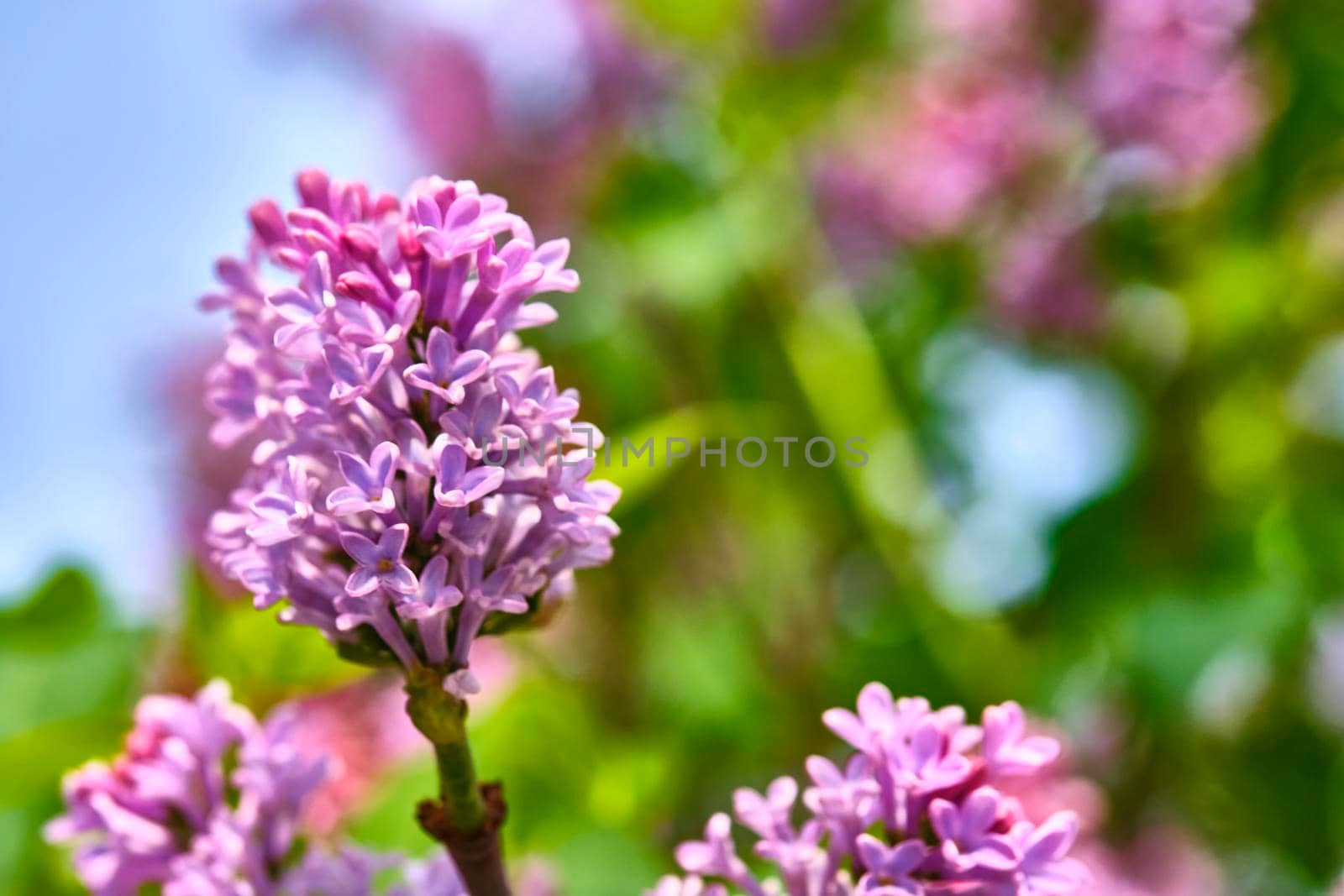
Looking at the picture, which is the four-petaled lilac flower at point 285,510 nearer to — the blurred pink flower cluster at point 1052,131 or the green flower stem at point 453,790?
the green flower stem at point 453,790

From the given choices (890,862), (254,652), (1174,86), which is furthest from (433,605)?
(1174,86)

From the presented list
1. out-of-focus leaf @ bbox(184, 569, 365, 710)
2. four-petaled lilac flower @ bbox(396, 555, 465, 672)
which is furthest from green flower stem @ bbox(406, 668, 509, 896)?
out-of-focus leaf @ bbox(184, 569, 365, 710)

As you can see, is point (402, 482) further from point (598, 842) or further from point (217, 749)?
point (598, 842)

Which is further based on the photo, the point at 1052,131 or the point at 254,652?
the point at 1052,131

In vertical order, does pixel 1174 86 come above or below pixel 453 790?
above

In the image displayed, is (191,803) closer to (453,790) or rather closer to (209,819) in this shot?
(209,819)
